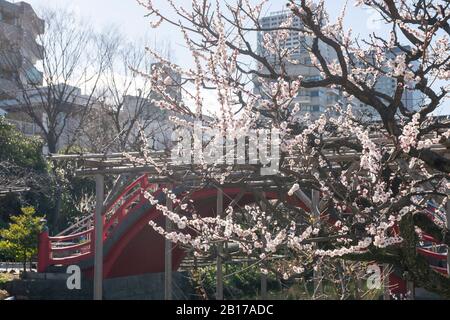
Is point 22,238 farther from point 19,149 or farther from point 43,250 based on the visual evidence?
point 19,149

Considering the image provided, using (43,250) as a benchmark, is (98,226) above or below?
above

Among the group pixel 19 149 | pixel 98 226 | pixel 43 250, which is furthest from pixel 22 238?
pixel 19 149

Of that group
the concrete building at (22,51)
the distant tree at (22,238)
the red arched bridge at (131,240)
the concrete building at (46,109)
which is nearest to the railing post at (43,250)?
the red arched bridge at (131,240)

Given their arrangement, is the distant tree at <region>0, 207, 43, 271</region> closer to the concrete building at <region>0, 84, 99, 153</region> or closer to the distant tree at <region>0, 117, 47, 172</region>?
the distant tree at <region>0, 117, 47, 172</region>

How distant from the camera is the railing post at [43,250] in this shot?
1388 centimetres

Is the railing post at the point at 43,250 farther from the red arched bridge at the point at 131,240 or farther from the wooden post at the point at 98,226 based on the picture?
the wooden post at the point at 98,226

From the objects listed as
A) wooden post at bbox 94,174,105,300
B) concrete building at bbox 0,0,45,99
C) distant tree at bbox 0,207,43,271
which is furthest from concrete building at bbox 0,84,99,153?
wooden post at bbox 94,174,105,300

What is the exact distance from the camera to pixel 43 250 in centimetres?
1406

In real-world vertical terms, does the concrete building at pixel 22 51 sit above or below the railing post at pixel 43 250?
above
